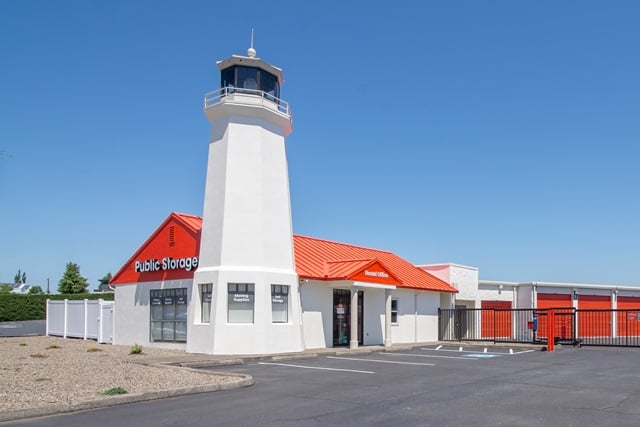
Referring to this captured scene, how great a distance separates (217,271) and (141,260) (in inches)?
244

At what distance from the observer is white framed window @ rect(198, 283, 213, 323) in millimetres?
22417

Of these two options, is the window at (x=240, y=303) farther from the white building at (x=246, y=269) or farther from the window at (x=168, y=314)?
the window at (x=168, y=314)

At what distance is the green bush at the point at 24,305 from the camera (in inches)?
2098

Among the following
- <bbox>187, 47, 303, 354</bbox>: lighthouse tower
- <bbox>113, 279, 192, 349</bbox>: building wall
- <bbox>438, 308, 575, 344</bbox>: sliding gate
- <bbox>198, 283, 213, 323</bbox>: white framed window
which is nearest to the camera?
<bbox>187, 47, 303, 354</bbox>: lighthouse tower

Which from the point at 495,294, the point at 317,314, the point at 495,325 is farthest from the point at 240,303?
the point at 495,294

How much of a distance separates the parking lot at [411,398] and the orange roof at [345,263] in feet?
20.6

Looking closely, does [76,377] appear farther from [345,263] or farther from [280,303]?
[345,263]

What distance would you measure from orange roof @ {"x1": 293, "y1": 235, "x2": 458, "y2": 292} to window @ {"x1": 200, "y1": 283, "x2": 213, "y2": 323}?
11.6 feet

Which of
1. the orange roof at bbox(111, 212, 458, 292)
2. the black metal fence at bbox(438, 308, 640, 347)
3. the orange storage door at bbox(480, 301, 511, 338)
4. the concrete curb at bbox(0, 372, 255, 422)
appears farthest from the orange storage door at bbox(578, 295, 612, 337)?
→ the concrete curb at bbox(0, 372, 255, 422)

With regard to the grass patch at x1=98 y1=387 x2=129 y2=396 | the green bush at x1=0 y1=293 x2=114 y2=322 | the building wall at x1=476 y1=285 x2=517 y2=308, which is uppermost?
the building wall at x1=476 y1=285 x2=517 y2=308

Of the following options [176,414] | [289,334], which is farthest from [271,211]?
[176,414]

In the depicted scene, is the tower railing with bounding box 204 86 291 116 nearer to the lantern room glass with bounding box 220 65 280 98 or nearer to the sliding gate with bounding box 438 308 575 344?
the lantern room glass with bounding box 220 65 280 98

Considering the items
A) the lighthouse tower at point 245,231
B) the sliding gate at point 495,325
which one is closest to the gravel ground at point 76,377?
the lighthouse tower at point 245,231

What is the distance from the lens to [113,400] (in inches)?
449
